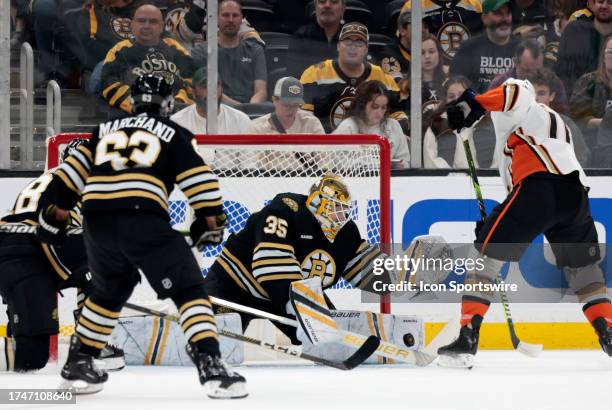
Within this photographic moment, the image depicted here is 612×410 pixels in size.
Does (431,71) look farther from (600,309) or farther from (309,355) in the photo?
(309,355)

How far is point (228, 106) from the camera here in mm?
5719

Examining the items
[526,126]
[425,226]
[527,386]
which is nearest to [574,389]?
[527,386]

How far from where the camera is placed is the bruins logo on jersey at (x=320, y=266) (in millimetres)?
4871

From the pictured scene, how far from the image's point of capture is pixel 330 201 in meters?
4.76

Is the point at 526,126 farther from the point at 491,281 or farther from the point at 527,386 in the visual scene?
the point at 527,386

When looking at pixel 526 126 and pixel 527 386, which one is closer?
pixel 527 386

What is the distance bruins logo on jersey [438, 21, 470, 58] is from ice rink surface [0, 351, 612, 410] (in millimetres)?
1656

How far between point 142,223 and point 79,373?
1.65 ft

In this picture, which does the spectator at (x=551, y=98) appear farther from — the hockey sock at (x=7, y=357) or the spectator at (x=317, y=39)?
the hockey sock at (x=7, y=357)

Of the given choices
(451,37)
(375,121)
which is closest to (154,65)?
(375,121)

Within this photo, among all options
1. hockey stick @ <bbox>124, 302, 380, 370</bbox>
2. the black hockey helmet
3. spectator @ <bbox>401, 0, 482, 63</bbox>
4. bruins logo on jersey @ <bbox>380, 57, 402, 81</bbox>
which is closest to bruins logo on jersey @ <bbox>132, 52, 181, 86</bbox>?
bruins logo on jersey @ <bbox>380, 57, 402, 81</bbox>

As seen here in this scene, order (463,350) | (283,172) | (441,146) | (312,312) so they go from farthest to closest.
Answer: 1. (441,146)
2. (283,172)
3. (463,350)
4. (312,312)

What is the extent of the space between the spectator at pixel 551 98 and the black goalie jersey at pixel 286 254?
1333mm

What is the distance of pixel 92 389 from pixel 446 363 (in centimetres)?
156
